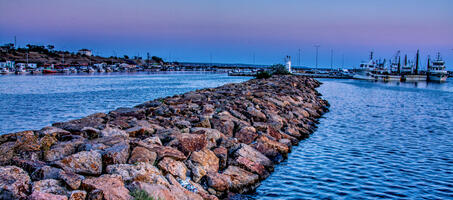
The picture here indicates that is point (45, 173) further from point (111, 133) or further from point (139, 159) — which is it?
point (111, 133)

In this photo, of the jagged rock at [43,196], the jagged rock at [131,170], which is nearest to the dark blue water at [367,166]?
the jagged rock at [131,170]

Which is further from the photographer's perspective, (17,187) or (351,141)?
(351,141)

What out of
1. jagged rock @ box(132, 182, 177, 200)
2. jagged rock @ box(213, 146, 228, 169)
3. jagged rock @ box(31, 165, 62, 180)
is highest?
jagged rock @ box(31, 165, 62, 180)

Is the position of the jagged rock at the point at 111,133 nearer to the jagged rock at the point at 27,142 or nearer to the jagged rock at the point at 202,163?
the jagged rock at the point at 27,142

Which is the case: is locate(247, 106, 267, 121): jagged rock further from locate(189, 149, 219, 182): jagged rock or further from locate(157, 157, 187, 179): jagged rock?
locate(157, 157, 187, 179): jagged rock

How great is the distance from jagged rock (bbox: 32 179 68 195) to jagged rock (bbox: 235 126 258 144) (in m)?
6.54

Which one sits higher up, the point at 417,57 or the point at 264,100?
the point at 417,57

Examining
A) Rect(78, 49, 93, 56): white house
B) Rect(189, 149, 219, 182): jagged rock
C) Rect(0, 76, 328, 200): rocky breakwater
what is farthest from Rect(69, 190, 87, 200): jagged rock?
Rect(78, 49, 93, 56): white house

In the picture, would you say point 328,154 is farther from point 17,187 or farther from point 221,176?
point 17,187

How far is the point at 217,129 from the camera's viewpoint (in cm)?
1184

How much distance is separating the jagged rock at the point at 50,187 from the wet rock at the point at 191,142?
3.35 meters

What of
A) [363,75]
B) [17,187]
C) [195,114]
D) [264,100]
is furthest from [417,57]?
[17,187]

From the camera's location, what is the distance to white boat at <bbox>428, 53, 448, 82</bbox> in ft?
319

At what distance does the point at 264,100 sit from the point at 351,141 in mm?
6463
